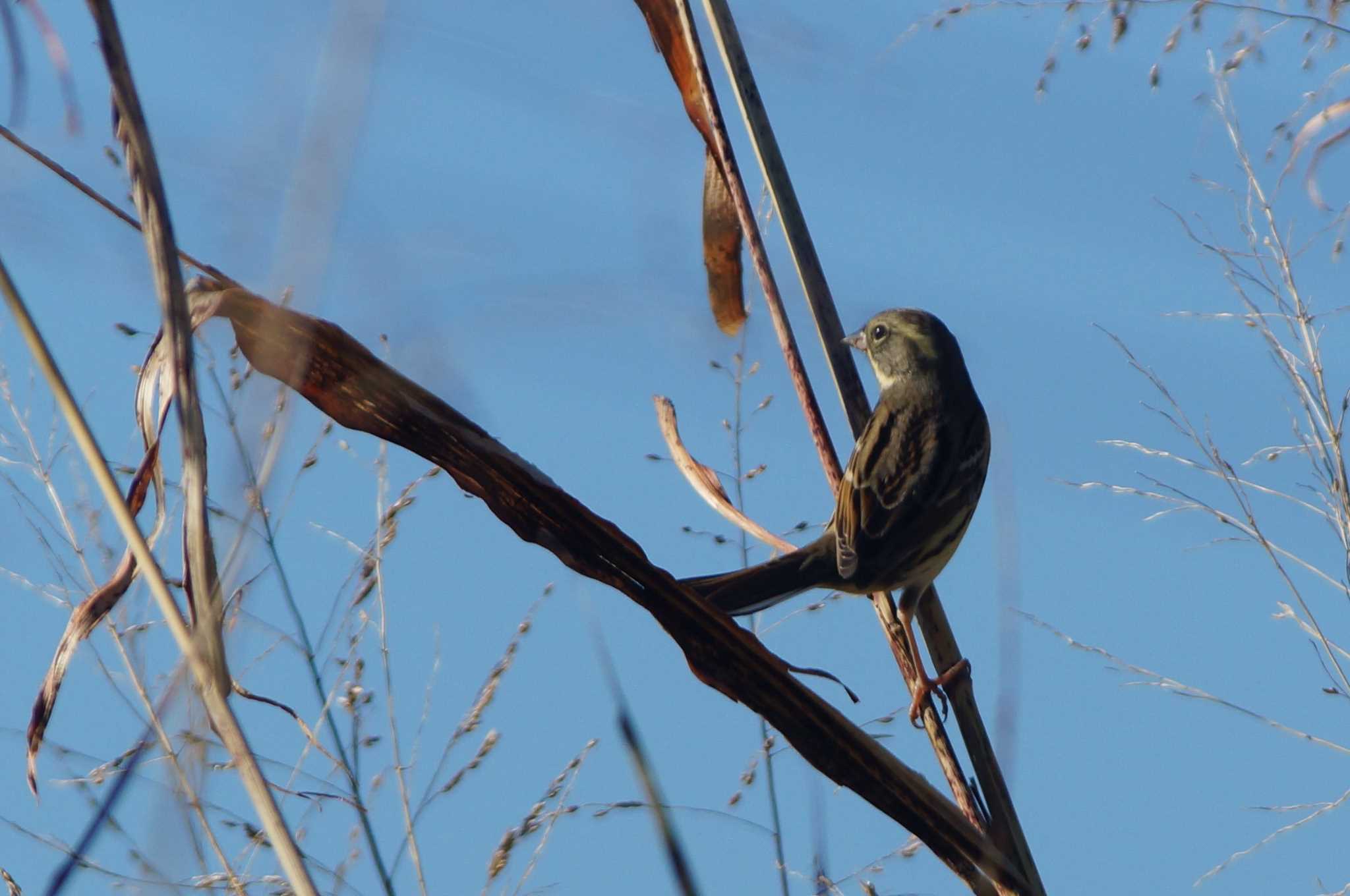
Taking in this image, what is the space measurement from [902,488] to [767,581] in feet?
2.77

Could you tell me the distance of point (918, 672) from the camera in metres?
2.55

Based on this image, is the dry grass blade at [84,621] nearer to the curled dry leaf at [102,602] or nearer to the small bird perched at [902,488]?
the curled dry leaf at [102,602]

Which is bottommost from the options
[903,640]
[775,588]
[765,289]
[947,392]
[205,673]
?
[205,673]

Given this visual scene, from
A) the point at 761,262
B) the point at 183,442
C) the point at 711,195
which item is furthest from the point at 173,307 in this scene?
the point at 711,195

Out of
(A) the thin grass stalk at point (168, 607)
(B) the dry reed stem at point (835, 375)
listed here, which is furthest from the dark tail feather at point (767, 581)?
(A) the thin grass stalk at point (168, 607)

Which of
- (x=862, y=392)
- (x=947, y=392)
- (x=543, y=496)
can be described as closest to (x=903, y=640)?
(x=862, y=392)

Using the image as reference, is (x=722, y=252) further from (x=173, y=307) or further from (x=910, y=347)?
(x=910, y=347)

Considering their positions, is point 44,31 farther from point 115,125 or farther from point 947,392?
point 947,392

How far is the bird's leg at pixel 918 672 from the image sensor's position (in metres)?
1.76

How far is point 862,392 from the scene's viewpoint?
219 centimetres

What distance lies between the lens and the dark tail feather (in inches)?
112

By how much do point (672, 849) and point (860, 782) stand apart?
0.57 metres

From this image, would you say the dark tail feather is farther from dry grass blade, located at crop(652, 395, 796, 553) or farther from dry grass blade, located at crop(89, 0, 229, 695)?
dry grass blade, located at crop(89, 0, 229, 695)

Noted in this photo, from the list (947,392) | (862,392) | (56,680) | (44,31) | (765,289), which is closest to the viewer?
(44,31)
